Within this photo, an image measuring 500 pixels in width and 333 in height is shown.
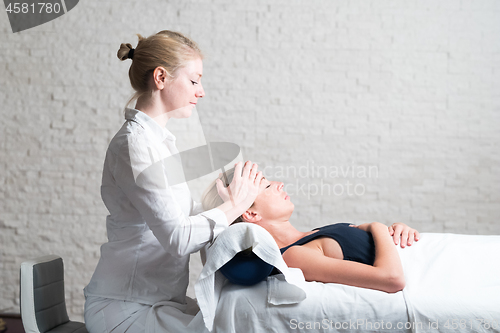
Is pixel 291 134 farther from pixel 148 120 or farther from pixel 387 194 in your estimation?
pixel 148 120

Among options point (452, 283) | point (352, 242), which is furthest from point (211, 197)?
point (452, 283)

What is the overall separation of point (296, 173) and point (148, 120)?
1828 mm

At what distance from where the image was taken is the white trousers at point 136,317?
1.11m

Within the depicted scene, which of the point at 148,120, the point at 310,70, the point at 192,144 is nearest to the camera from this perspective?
the point at 148,120

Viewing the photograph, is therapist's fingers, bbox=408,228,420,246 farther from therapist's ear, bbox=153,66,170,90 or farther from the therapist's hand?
therapist's ear, bbox=153,66,170,90

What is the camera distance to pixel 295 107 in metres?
2.89

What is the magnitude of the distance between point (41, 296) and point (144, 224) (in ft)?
1.61

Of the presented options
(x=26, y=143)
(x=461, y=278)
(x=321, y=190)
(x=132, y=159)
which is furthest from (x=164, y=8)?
(x=461, y=278)

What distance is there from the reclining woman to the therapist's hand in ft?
0.25

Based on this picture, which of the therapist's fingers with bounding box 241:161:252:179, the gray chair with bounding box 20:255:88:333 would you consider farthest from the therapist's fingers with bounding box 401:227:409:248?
the gray chair with bounding box 20:255:88:333

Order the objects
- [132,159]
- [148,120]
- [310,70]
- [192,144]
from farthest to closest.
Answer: [310,70], [192,144], [148,120], [132,159]

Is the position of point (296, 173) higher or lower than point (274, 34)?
lower

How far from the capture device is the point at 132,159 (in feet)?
3.62

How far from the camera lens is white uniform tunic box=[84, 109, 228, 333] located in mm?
1069
